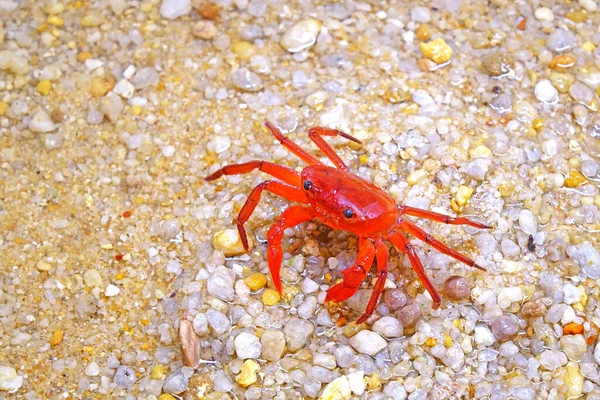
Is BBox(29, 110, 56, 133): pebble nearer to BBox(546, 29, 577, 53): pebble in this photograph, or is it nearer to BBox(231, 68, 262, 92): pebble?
BBox(231, 68, 262, 92): pebble

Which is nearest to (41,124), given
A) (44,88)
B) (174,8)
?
(44,88)

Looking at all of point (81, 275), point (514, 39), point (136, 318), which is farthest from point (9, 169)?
point (514, 39)

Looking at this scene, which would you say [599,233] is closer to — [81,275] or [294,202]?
[294,202]

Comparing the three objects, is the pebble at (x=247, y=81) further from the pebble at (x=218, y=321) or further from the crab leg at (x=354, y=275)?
the pebble at (x=218, y=321)

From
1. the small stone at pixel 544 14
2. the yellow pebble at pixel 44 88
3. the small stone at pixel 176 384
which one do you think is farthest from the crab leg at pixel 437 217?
the yellow pebble at pixel 44 88

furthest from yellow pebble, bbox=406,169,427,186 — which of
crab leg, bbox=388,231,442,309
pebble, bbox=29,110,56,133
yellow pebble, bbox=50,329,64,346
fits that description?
pebble, bbox=29,110,56,133

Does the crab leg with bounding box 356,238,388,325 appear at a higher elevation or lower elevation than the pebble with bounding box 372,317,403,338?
higher
